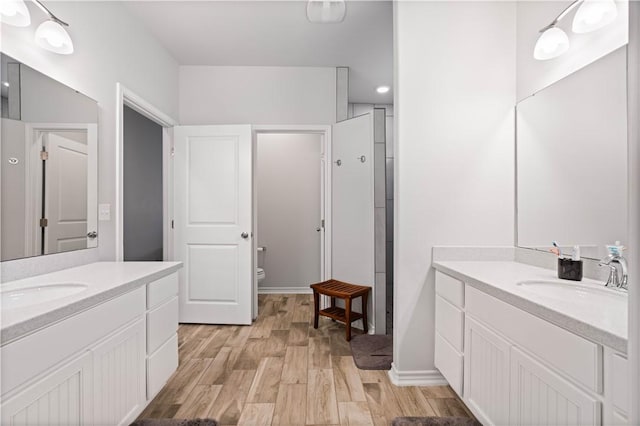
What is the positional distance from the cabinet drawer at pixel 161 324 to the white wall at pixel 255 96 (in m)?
2.15

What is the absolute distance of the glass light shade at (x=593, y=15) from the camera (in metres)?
1.47

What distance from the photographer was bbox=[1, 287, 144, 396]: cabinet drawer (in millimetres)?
924

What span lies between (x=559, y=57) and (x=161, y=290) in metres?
2.56

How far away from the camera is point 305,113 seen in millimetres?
3453

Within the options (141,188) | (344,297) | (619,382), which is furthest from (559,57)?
(141,188)

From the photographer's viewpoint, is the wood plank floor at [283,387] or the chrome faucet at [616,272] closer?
the chrome faucet at [616,272]

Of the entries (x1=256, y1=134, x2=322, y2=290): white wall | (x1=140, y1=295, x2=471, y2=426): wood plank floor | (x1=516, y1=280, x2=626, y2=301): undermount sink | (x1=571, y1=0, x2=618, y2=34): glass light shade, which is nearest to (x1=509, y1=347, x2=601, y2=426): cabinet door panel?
(x1=516, y1=280, x2=626, y2=301): undermount sink

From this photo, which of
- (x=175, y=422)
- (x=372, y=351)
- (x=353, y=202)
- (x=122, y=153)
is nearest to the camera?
(x=175, y=422)

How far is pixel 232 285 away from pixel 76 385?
2092 mm

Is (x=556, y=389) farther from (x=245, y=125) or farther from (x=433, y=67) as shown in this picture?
(x=245, y=125)

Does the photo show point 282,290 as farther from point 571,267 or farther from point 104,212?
point 571,267

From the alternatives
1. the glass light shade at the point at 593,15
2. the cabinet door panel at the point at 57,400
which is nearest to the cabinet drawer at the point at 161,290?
the cabinet door panel at the point at 57,400

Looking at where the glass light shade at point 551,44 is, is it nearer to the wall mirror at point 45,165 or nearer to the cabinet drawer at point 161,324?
the cabinet drawer at point 161,324

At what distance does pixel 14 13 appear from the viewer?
1451 mm
